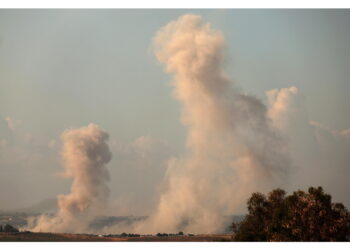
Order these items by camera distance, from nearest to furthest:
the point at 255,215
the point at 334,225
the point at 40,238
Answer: the point at 334,225 → the point at 255,215 → the point at 40,238

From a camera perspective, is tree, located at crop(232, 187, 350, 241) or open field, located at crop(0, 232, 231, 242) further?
open field, located at crop(0, 232, 231, 242)

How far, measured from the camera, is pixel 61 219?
39125 mm

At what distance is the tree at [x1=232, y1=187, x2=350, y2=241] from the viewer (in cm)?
2355

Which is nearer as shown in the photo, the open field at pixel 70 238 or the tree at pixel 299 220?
the tree at pixel 299 220

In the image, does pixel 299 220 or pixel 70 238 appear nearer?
pixel 299 220

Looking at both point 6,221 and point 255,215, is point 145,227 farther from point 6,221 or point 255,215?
point 255,215

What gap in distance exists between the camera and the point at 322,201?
2412 centimetres

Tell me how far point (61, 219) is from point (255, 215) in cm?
1879

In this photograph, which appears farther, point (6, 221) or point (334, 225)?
point (6, 221)

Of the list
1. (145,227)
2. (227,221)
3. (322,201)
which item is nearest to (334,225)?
(322,201)

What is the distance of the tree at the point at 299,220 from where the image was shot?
2355 cm

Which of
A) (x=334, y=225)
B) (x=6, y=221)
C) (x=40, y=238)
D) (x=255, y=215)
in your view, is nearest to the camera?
(x=334, y=225)

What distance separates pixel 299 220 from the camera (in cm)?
2411
